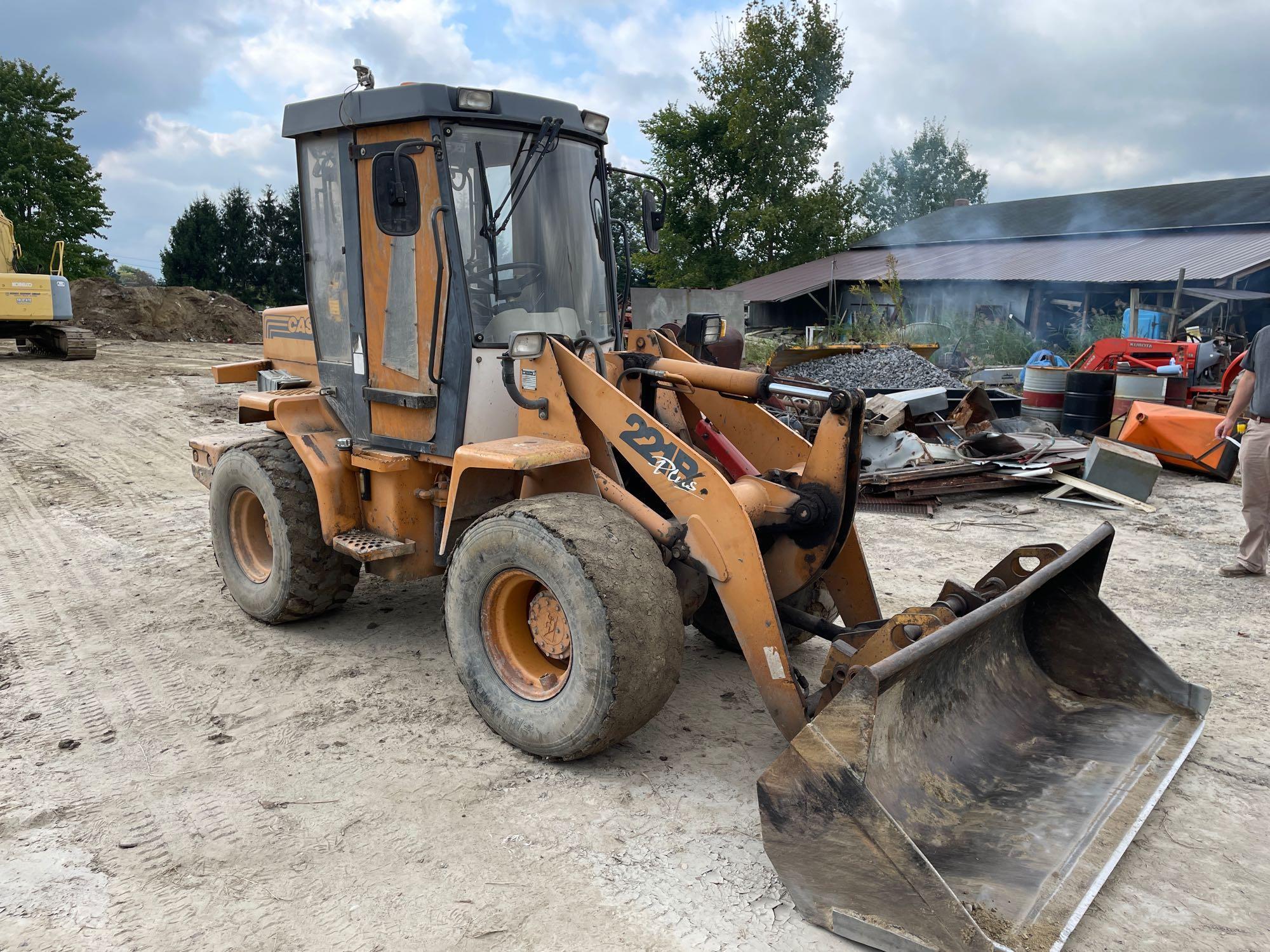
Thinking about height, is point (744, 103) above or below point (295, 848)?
above

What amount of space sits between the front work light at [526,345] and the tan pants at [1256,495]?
5022 millimetres

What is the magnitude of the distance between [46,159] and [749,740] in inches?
1441

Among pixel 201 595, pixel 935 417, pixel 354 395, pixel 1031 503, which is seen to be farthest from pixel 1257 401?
pixel 201 595

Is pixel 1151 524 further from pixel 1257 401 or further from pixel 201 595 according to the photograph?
pixel 201 595

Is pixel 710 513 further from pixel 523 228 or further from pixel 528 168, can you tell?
pixel 528 168

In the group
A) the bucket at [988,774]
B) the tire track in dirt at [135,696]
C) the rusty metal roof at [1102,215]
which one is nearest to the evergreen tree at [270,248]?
the rusty metal roof at [1102,215]

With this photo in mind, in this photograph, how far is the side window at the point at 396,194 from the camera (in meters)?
4.30

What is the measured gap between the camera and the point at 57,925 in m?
2.88

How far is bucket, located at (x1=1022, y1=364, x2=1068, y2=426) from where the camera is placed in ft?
37.8

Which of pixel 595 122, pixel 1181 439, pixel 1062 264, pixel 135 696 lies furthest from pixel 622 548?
pixel 1062 264

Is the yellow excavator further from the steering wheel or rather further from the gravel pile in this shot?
the steering wheel

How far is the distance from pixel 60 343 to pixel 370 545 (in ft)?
51.7

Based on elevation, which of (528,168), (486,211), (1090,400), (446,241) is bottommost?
(1090,400)

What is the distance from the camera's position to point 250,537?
18.4ft
